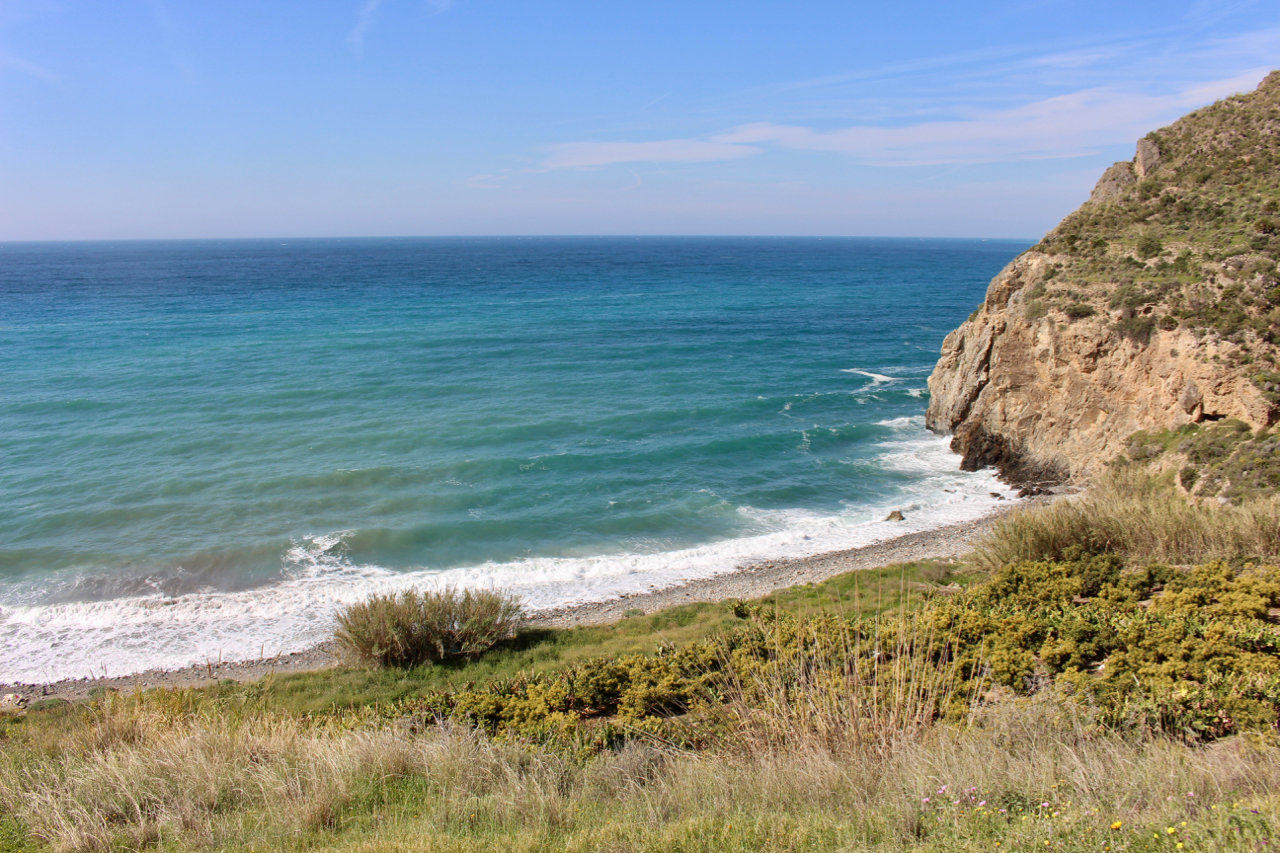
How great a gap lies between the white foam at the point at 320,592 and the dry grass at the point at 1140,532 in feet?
24.1

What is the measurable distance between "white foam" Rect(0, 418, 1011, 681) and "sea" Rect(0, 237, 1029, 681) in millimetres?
73

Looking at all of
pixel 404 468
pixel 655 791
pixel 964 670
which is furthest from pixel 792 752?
pixel 404 468

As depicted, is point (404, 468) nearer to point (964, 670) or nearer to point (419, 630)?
point (419, 630)

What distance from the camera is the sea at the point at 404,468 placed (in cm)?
1764

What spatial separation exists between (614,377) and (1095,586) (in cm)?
2882

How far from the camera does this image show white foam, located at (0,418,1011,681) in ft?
50.0

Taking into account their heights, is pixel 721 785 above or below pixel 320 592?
above

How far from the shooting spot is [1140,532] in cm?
1158

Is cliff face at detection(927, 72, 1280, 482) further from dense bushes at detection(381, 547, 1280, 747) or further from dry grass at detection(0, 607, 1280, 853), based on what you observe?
dry grass at detection(0, 607, 1280, 853)

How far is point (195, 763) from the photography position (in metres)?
6.70

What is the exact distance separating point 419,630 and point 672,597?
639 cm

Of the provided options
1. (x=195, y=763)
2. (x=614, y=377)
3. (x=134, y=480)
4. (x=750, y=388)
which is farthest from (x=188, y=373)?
(x=195, y=763)

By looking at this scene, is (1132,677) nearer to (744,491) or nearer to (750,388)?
(744,491)

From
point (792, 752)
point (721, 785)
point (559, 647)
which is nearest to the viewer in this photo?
point (721, 785)
